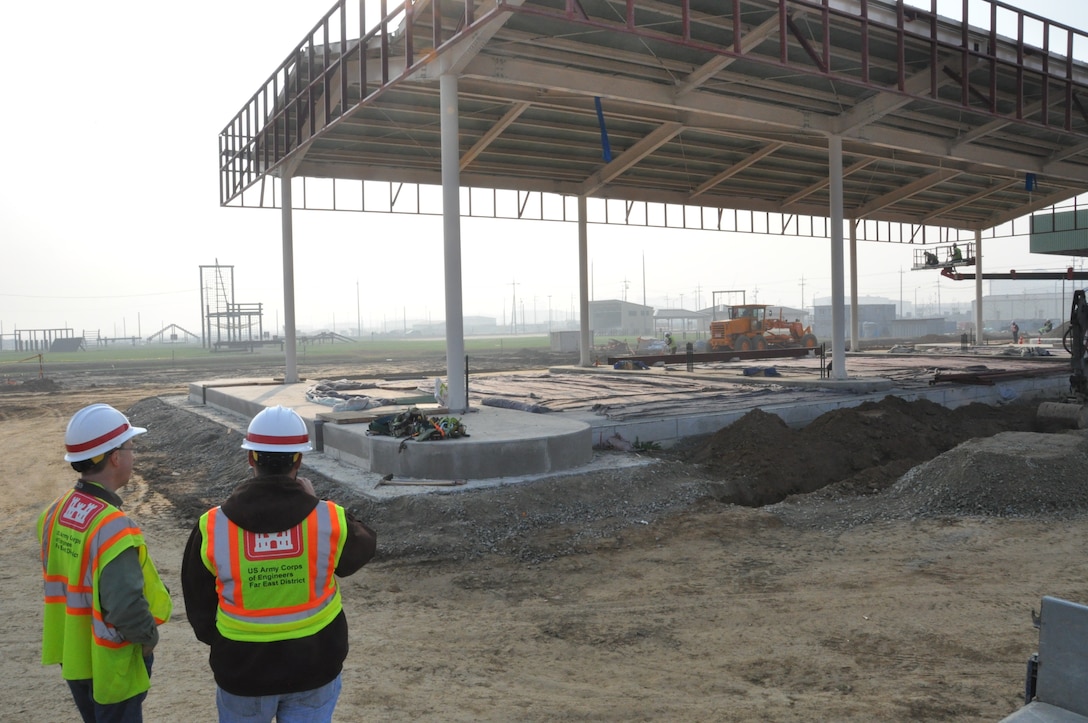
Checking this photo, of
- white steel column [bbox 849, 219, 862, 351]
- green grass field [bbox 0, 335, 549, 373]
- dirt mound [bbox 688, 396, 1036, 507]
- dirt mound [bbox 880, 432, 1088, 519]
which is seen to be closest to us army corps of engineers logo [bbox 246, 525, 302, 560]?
dirt mound [bbox 880, 432, 1088, 519]

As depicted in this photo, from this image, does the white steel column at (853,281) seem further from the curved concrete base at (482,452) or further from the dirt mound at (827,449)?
the curved concrete base at (482,452)

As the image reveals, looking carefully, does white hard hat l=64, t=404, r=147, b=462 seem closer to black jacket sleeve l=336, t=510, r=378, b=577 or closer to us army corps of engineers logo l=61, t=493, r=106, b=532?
us army corps of engineers logo l=61, t=493, r=106, b=532

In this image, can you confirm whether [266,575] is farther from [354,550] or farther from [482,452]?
[482,452]

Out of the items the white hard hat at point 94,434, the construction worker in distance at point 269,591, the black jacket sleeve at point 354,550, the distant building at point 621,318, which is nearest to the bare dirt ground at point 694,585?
the construction worker in distance at point 269,591

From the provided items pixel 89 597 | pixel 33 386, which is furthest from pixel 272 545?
pixel 33 386

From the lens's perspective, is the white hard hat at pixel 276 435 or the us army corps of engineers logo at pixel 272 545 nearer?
the us army corps of engineers logo at pixel 272 545

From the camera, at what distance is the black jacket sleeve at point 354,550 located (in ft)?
10.0

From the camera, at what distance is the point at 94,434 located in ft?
10.6

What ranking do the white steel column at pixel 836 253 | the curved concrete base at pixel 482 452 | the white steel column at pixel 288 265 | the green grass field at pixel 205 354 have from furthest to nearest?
1. the green grass field at pixel 205 354
2. the white steel column at pixel 288 265
3. the white steel column at pixel 836 253
4. the curved concrete base at pixel 482 452

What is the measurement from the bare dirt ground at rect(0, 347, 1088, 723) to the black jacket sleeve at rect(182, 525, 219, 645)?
2.06 meters

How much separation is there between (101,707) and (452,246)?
34.2ft

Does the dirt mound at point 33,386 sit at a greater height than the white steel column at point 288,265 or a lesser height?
lesser

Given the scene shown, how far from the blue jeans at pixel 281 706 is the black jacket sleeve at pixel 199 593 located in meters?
0.23

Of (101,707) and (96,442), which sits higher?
(96,442)
